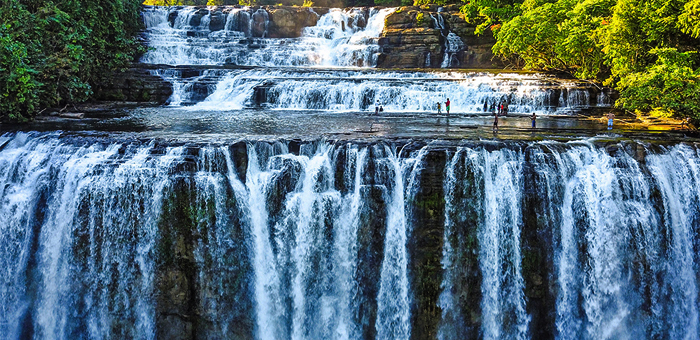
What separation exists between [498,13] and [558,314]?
27.6 m

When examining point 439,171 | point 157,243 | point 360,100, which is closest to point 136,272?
point 157,243

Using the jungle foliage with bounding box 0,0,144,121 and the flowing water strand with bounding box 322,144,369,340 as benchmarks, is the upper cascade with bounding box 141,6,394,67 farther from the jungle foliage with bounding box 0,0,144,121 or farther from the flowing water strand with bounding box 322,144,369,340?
the flowing water strand with bounding box 322,144,369,340

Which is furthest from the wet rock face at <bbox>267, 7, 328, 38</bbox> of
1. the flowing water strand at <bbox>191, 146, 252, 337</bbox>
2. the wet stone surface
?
the flowing water strand at <bbox>191, 146, 252, 337</bbox>

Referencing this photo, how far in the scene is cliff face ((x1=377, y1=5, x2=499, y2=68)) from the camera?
1425 inches

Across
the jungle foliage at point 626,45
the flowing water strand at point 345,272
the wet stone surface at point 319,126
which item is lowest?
the flowing water strand at point 345,272

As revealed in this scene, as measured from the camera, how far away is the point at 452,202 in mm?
13648

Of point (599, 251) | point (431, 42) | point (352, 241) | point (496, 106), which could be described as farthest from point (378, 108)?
point (431, 42)

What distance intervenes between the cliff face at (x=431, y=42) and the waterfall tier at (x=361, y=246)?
23.3 m

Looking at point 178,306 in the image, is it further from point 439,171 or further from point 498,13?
point 498,13

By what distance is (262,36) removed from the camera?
41000mm

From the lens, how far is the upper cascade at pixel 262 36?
112 ft

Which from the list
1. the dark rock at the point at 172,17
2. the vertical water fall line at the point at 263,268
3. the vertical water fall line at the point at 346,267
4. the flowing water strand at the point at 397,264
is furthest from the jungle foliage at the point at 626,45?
the dark rock at the point at 172,17

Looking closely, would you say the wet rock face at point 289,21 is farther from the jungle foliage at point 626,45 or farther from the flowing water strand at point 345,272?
the flowing water strand at point 345,272

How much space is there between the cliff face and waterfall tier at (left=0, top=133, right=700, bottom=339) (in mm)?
23268
